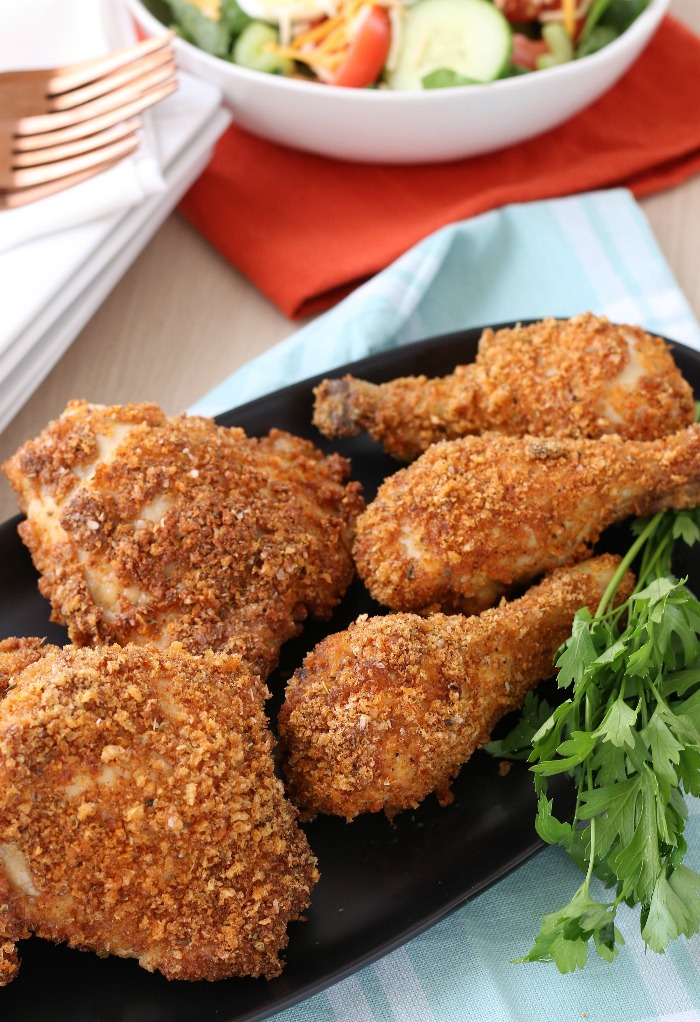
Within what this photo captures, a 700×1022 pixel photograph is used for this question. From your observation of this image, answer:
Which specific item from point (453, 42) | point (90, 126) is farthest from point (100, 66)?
point (453, 42)

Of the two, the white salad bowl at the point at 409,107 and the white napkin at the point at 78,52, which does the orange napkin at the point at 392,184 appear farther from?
the white napkin at the point at 78,52

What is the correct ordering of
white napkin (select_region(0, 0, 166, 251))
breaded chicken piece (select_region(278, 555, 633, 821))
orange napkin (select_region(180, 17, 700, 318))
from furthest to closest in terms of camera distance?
orange napkin (select_region(180, 17, 700, 318)) < white napkin (select_region(0, 0, 166, 251)) < breaded chicken piece (select_region(278, 555, 633, 821))

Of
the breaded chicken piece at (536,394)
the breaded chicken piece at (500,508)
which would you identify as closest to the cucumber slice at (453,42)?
the breaded chicken piece at (536,394)

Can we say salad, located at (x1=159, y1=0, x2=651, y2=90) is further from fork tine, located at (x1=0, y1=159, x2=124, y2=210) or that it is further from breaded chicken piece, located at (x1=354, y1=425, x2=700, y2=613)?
breaded chicken piece, located at (x1=354, y1=425, x2=700, y2=613)

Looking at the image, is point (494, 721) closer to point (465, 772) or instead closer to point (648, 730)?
point (465, 772)

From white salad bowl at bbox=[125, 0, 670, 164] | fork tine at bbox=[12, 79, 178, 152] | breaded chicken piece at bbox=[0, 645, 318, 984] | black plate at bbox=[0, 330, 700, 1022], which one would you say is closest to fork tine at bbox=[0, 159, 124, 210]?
fork tine at bbox=[12, 79, 178, 152]

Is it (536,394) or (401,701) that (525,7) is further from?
(401,701)
